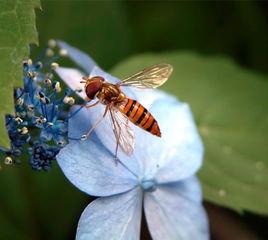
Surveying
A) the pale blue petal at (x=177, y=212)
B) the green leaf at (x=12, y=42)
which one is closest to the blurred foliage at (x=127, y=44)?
the pale blue petal at (x=177, y=212)

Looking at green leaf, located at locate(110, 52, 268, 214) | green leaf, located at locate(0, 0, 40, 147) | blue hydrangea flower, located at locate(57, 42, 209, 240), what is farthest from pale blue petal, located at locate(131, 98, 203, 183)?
green leaf, located at locate(0, 0, 40, 147)

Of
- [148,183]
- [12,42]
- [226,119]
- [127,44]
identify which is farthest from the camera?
[127,44]

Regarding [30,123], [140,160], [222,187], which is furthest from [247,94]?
[30,123]

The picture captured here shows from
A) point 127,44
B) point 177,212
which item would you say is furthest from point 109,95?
point 127,44

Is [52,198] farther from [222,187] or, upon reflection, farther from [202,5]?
[202,5]

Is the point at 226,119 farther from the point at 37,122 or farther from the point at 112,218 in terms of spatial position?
the point at 37,122

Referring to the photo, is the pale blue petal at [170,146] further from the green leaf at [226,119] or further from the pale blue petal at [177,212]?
the green leaf at [226,119]

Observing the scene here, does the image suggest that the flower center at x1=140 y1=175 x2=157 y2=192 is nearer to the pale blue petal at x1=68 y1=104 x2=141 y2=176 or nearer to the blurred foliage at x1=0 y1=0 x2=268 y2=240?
the pale blue petal at x1=68 y1=104 x2=141 y2=176
